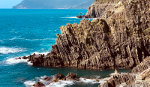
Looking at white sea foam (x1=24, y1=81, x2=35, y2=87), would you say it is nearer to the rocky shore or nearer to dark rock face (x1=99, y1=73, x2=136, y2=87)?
the rocky shore

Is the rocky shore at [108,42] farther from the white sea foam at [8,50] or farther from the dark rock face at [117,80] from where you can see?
the dark rock face at [117,80]

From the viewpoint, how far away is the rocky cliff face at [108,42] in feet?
290

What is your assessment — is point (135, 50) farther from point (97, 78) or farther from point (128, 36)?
point (97, 78)

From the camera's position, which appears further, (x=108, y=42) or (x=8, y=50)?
(x=8, y=50)

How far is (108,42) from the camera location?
298 feet

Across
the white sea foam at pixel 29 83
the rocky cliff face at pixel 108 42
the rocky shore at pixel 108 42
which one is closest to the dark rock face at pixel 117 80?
the white sea foam at pixel 29 83

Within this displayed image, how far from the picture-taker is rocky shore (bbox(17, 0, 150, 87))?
88.2m

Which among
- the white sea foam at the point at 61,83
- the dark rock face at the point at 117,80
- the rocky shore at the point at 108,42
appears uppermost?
the rocky shore at the point at 108,42

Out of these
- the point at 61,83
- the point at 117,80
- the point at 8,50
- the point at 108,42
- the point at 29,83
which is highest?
the point at 8,50

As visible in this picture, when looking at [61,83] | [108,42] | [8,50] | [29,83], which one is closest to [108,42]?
[108,42]

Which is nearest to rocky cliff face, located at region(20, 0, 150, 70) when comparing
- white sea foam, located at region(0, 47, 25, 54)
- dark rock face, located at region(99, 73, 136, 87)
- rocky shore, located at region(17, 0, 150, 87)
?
rocky shore, located at region(17, 0, 150, 87)

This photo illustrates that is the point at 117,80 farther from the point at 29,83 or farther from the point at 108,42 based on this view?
the point at 108,42

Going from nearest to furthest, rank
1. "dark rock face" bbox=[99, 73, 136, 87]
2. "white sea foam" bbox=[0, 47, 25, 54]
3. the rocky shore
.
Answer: "dark rock face" bbox=[99, 73, 136, 87] < the rocky shore < "white sea foam" bbox=[0, 47, 25, 54]

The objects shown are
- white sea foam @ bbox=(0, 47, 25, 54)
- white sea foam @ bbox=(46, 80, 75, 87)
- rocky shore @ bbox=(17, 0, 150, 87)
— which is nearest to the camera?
white sea foam @ bbox=(46, 80, 75, 87)
